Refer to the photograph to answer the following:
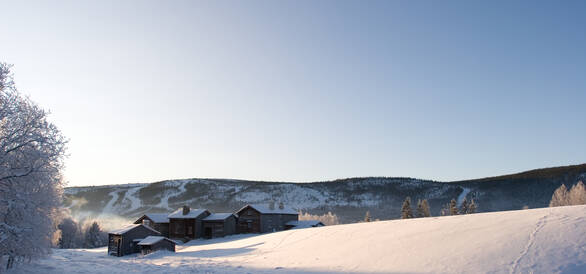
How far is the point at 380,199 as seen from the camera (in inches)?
5910

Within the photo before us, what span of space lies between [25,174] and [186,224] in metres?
45.2

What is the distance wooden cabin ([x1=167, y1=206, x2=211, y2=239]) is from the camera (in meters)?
58.6

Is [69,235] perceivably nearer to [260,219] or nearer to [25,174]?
[260,219]

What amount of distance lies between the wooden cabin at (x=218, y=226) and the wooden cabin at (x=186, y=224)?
3.22 feet

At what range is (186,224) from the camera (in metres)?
59.3

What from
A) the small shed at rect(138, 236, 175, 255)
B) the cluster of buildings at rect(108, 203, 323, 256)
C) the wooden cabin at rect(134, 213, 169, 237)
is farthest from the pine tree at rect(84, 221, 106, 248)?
the small shed at rect(138, 236, 175, 255)

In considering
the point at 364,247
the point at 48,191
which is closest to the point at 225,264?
the point at 364,247

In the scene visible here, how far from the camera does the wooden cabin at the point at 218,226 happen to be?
57844 millimetres

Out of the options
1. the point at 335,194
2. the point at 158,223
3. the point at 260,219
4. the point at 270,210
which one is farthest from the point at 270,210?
the point at 335,194

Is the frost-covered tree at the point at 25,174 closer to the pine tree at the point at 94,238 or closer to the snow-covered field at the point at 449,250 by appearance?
the snow-covered field at the point at 449,250

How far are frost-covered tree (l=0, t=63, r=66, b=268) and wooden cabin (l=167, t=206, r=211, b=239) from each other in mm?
40780

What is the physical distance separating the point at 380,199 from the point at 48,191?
142 m

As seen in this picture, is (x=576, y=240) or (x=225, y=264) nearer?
(x=576, y=240)

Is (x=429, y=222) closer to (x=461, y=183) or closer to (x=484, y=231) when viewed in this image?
(x=484, y=231)
